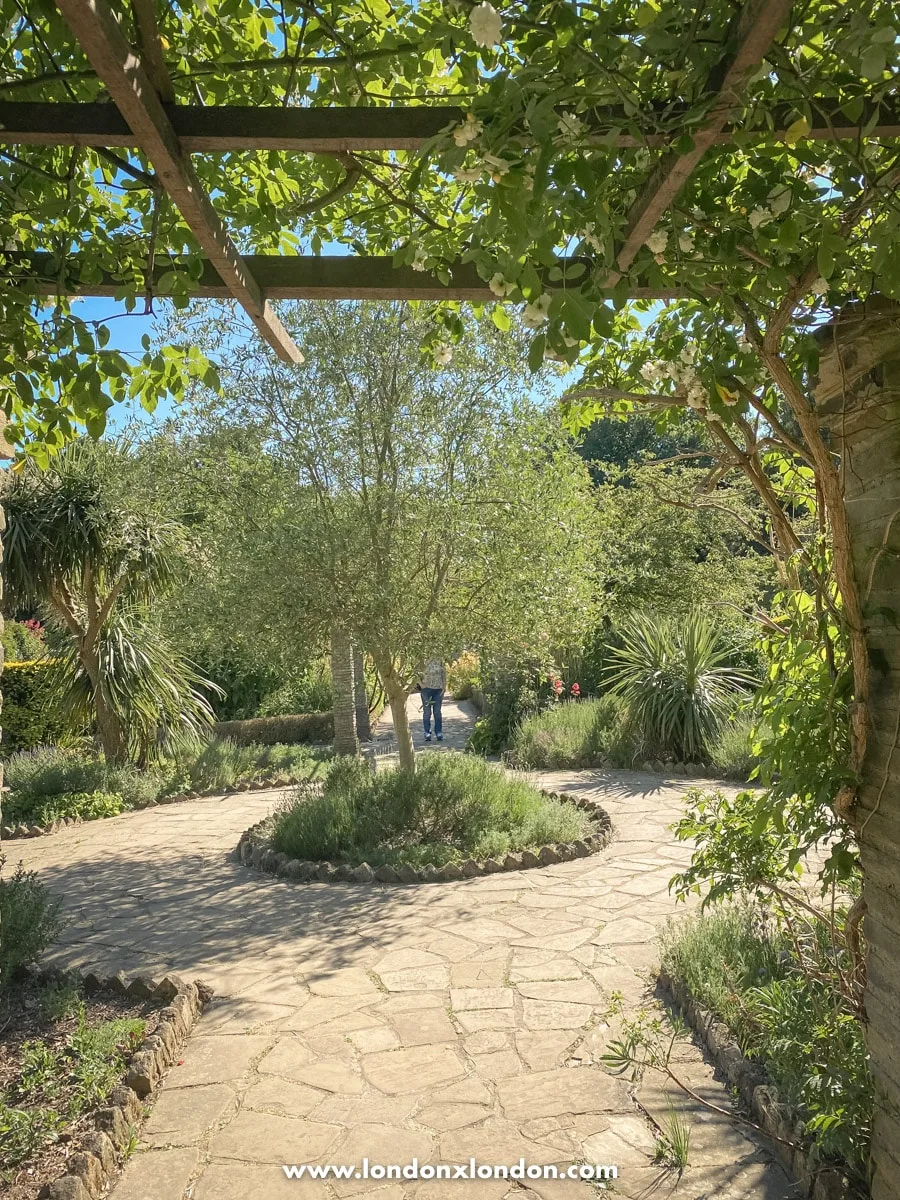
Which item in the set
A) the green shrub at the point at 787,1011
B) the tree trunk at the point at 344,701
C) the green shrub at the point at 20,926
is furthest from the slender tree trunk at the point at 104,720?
the green shrub at the point at 787,1011

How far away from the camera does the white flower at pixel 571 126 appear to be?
187cm

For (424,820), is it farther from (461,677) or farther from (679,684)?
(461,677)

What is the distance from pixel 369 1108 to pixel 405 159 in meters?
3.69

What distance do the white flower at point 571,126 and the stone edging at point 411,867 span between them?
547 cm

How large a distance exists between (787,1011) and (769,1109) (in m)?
0.35

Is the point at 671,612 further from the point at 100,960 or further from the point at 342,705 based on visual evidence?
the point at 100,960

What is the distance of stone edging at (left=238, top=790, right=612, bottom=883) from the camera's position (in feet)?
21.1

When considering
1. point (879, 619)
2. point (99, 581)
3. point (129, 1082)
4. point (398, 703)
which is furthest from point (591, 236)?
point (99, 581)

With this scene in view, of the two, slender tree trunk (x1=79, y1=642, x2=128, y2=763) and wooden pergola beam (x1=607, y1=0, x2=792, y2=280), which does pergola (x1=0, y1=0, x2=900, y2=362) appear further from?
slender tree trunk (x1=79, y1=642, x2=128, y2=763)

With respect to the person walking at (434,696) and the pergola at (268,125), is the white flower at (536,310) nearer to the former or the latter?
the pergola at (268,125)

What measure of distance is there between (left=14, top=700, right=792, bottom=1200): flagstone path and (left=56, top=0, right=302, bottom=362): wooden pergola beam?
10.1 feet

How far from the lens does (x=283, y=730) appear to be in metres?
14.2

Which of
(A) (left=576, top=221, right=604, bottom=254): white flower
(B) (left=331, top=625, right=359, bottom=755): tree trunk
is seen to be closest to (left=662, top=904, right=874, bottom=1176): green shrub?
(A) (left=576, top=221, right=604, bottom=254): white flower

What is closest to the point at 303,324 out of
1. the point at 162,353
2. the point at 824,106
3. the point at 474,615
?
the point at 474,615
